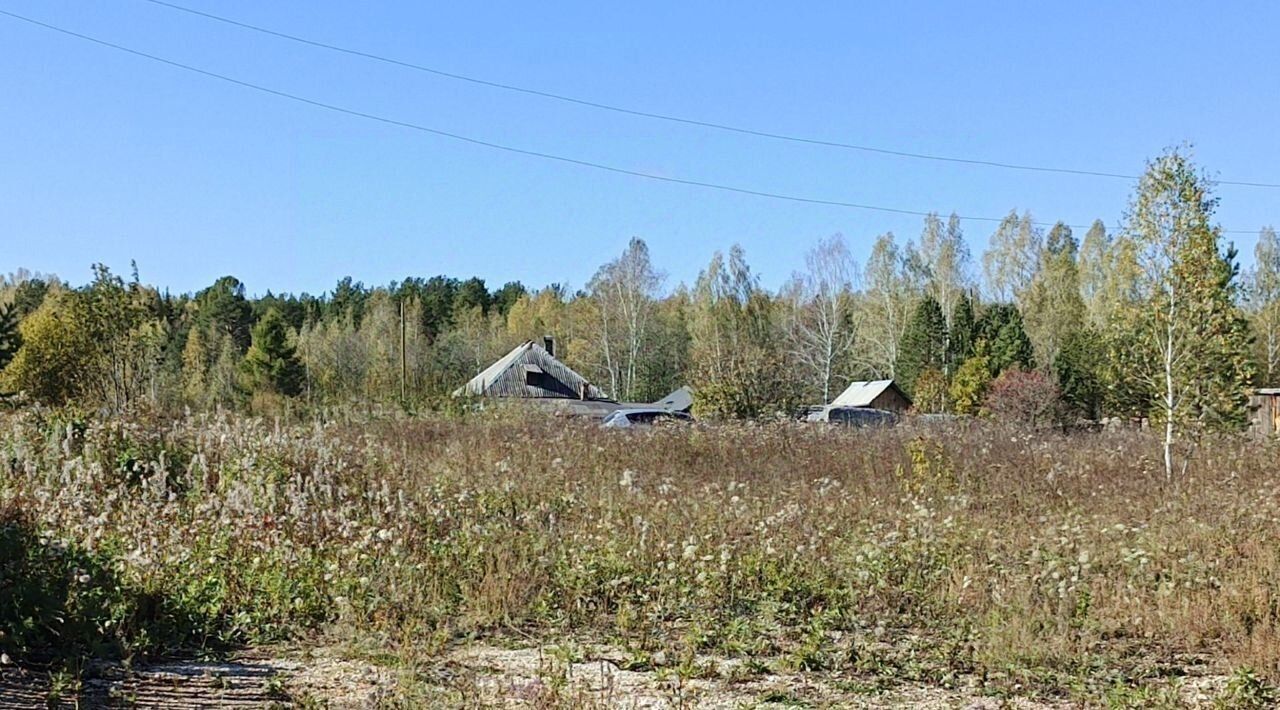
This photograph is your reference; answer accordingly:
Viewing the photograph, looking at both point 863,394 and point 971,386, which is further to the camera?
point 863,394

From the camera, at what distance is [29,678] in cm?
485

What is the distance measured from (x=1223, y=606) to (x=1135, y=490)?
574cm

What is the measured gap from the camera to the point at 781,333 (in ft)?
194

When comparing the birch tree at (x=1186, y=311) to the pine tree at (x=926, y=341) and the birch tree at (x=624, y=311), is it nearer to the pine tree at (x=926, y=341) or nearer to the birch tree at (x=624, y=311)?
the pine tree at (x=926, y=341)

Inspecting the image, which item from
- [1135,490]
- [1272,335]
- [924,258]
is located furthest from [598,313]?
[1135,490]

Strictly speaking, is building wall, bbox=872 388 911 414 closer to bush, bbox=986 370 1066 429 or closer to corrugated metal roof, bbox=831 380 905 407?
corrugated metal roof, bbox=831 380 905 407

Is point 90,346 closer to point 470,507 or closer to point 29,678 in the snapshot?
point 470,507

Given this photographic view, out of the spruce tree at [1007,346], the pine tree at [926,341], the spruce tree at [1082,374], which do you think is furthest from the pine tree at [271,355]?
the spruce tree at [1082,374]

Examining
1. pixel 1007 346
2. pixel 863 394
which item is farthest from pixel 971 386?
pixel 863 394

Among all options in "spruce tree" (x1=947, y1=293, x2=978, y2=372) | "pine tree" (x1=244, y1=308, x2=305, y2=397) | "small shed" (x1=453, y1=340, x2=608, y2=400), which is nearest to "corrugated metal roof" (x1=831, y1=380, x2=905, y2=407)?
"spruce tree" (x1=947, y1=293, x2=978, y2=372)

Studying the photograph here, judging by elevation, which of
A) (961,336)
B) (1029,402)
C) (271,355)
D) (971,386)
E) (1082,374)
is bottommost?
(1029,402)

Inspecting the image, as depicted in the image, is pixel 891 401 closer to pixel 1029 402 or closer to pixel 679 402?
pixel 679 402

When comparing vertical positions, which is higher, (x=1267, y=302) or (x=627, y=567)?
(x=1267, y=302)

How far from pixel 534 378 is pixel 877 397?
15265mm
